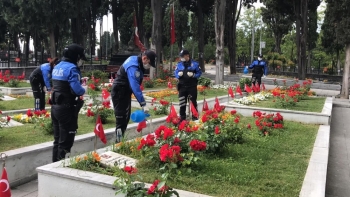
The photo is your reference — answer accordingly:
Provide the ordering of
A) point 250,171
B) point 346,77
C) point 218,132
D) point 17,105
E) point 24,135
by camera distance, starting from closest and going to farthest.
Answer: point 250,171 < point 218,132 < point 24,135 < point 17,105 < point 346,77

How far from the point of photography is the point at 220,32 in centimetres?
2169

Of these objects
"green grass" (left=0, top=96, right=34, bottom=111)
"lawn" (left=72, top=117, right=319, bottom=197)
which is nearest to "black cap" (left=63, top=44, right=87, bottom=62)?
"lawn" (left=72, top=117, right=319, bottom=197)

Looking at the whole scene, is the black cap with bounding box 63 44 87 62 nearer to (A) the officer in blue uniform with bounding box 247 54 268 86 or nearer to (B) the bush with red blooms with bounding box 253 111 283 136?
(B) the bush with red blooms with bounding box 253 111 283 136

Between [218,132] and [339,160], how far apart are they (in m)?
2.98

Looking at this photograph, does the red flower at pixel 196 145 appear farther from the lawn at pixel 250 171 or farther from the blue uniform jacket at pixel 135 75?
the blue uniform jacket at pixel 135 75

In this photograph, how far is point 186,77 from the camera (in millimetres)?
9258

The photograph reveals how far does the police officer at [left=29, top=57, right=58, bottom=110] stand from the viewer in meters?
8.89

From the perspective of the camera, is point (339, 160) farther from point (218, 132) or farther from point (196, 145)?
point (196, 145)

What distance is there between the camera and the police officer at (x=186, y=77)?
9.22 metres

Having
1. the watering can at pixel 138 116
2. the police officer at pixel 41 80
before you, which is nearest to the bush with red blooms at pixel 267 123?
the watering can at pixel 138 116

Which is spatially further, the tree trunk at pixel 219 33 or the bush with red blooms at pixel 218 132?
the tree trunk at pixel 219 33

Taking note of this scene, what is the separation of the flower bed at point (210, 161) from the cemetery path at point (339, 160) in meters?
0.52

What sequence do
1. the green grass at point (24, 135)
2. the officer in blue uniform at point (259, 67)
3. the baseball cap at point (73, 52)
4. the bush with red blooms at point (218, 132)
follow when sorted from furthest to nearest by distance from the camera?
the officer in blue uniform at point (259, 67) < the green grass at point (24, 135) < the bush with red blooms at point (218, 132) < the baseball cap at point (73, 52)

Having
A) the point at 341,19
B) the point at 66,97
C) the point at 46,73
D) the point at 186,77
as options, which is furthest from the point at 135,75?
the point at 341,19
